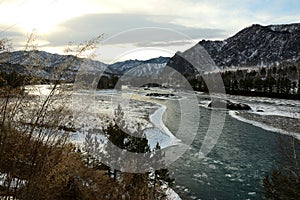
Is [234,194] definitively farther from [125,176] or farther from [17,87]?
[17,87]

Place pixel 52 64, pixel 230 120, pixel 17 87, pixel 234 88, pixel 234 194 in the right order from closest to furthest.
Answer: pixel 17 87
pixel 52 64
pixel 234 194
pixel 230 120
pixel 234 88

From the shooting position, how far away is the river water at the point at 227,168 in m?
12.0

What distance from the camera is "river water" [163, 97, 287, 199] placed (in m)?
12.0

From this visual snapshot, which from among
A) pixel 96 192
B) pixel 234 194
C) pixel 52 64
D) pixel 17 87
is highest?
pixel 52 64

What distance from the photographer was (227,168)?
15.0 meters

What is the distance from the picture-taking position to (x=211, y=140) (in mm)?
21250

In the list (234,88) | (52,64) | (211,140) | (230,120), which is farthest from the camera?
Answer: (234,88)

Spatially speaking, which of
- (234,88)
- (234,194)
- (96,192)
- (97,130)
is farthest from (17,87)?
(234,88)

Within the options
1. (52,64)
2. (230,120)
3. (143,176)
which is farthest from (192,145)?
(52,64)

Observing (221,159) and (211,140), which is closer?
(221,159)

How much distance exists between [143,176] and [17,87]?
24.9 feet

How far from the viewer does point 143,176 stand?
9.66m

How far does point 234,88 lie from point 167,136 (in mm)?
63811

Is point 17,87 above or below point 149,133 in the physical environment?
above
